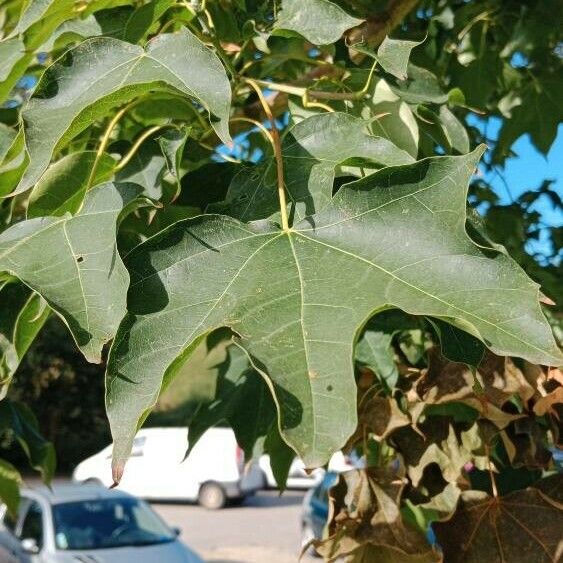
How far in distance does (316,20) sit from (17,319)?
410mm

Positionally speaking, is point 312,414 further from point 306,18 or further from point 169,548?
point 169,548

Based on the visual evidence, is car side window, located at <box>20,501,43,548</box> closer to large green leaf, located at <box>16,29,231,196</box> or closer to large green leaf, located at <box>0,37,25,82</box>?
large green leaf, located at <box>0,37,25,82</box>

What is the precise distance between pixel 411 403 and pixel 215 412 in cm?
33

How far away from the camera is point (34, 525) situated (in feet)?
19.8

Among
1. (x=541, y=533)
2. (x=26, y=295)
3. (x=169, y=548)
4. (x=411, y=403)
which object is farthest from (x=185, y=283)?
(x=169, y=548)

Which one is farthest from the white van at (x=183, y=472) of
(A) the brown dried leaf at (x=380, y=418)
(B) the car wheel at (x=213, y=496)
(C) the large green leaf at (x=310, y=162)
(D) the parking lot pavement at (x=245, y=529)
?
(C) the large green leaf at (x=310, y=162)

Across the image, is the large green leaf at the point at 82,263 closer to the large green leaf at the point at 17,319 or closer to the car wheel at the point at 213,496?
the large green leaf at the point at 17,319

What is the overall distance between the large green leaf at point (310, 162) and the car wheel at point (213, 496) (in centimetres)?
1078

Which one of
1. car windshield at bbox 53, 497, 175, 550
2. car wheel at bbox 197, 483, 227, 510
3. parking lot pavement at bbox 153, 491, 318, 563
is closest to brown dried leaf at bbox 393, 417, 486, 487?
car windshield at bbox 53, 497, 175, 550

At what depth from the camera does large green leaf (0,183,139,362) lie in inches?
28.6

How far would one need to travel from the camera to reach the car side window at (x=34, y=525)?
5922 millimetres

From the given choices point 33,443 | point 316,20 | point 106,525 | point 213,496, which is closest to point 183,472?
point 213,496

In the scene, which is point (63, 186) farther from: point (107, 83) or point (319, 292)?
point (319, 292)

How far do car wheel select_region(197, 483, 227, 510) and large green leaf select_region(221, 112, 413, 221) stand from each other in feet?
35.4
